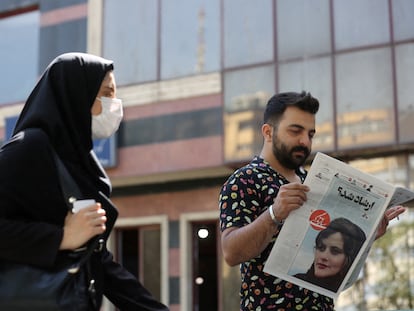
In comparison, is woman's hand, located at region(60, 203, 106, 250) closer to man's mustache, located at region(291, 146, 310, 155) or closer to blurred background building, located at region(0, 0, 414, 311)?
man's mustache, located at region(291, 146, 310, 155)

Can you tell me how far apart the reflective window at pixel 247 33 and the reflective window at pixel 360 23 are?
109cm

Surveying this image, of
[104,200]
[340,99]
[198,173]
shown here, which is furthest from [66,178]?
[198,173]

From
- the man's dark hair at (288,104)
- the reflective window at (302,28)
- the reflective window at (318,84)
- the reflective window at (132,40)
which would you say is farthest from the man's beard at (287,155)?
the reflective window at (132,40)

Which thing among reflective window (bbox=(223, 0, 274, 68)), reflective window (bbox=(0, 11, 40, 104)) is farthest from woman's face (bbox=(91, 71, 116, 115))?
reflective window (bbox=(0, 11, 40, 104))

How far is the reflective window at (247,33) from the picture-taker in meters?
13.5

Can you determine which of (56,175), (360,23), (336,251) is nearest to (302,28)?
(360,23)

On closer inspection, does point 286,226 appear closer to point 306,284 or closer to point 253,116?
point 306,284

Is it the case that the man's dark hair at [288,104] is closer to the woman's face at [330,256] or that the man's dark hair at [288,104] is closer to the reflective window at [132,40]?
the woman's face at [330,256]

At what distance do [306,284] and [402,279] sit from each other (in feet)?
32.3

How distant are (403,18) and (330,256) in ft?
32.9

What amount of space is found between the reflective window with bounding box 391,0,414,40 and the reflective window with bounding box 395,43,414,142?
8.3 inches

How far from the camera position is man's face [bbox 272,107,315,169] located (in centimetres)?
353

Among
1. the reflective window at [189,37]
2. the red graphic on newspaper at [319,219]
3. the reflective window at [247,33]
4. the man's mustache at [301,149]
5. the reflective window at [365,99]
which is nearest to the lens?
the red graphic on newspaper at [319,219]

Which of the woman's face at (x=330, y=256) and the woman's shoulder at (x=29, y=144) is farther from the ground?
the woman's shoulder at (x=29, y=144)
